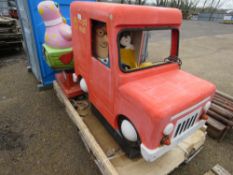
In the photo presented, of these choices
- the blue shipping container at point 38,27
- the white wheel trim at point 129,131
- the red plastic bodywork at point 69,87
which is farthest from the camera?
the blue shipping container at point 38,27

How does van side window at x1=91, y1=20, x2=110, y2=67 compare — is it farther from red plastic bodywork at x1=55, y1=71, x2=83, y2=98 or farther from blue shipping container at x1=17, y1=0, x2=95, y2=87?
blue shipping container at x1=17, y1=0, x2=95, y2=87

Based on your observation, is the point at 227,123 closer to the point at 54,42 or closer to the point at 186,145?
the point at 186,145

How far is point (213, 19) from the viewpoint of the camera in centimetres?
2362

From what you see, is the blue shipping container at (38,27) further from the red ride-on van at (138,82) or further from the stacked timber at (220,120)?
the stacked timber at (220,120)

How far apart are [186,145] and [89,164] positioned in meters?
1.12

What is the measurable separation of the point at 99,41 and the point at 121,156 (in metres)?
1.16

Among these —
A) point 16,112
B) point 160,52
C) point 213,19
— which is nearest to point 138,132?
point 16,112

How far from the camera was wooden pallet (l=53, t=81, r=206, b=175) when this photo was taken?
1.46m

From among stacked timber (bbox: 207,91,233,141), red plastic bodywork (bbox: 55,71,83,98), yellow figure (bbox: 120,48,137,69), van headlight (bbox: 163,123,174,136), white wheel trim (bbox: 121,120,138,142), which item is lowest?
stacked timber (bbox: 207,91,233,141)

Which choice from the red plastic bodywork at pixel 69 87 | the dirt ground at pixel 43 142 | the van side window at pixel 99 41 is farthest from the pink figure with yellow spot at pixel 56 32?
the dirt ground at pixel 43 142

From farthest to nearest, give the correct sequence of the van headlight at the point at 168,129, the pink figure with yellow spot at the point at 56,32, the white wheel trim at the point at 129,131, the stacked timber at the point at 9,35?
the stacked timber at the point at 9,35, the pink figure with yellow spot at the point at 56,32, the white wheel trim at the point at 129,131, the van headlight at the point at 168,129

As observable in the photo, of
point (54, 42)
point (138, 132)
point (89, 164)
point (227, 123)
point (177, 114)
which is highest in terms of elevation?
point (54, 42)

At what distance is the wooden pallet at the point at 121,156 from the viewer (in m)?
1.46

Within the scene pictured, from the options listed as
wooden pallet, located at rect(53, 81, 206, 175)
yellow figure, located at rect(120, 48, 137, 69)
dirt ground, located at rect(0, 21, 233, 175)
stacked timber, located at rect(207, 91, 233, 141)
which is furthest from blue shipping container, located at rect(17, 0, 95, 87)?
stacked timber, located at rect(207, 91, 233, 141)
